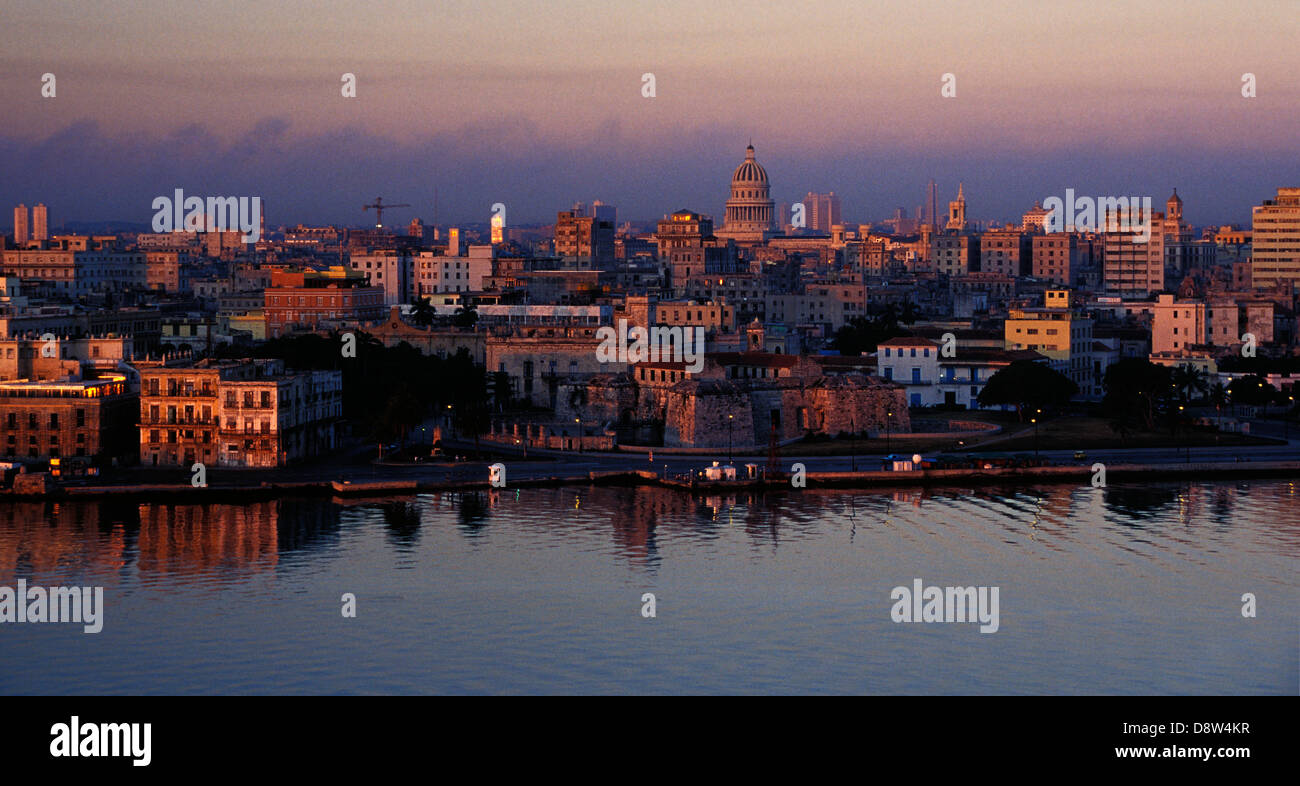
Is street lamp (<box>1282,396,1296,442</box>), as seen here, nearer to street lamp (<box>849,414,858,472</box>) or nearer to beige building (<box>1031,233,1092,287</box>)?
street lamp (<box>849,414,858,472</box>)

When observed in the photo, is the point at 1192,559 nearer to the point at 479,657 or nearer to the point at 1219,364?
the point at 479,657

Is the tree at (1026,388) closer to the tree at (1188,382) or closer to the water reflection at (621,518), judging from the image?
the tree at (1188,382)

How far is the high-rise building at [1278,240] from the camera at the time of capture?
103 metres

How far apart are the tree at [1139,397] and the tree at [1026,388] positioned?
1.43m

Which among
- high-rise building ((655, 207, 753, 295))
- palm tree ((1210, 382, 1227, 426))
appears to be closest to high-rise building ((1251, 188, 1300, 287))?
high-rise building ((655, 207, 753, 295))

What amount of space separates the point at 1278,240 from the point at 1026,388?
55.3 metres

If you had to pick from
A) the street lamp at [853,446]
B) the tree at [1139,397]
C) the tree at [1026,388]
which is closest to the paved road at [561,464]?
the street lamp at [853,446]

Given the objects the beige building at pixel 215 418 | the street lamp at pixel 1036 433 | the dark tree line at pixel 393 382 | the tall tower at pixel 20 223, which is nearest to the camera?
the beige building at pixel 215 418

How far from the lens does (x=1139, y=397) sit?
50406 mm

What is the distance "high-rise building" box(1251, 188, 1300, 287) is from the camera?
10319 centimetres

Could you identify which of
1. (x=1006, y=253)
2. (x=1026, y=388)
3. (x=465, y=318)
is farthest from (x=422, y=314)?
(x=1006, y=253)

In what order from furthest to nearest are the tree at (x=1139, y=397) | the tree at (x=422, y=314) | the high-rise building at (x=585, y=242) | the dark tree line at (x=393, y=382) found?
the high-rise building at (x=585, y=242), the tree at (x=422, y=314), the tree at (x=1139, y=397), the dark tree line at (x=393, y=382)
